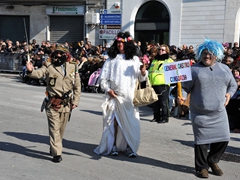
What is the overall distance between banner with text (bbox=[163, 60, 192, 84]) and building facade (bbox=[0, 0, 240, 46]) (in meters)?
11.8

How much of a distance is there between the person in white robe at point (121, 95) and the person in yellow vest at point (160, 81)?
9.92 feet

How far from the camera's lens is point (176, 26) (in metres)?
20.6

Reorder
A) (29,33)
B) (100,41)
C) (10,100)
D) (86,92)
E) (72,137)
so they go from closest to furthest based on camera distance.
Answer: (72,137), (10,100), (86,92), (100,41), (29,33)

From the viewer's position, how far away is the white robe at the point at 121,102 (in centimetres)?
625

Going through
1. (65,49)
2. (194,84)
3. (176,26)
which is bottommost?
(194,84)

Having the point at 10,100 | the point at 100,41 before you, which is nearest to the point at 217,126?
the point at 10,100

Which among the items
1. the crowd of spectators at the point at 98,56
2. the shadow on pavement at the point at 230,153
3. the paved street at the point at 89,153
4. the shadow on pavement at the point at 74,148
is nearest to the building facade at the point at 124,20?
the crowd of spectators at the point at 98,56

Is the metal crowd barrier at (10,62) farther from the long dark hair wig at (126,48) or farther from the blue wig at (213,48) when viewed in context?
the blue wig at (213,48)

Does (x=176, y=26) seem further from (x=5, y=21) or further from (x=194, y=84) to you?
(x=194, y=84)

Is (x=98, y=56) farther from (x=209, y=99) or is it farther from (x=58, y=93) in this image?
(x=209, y=99)

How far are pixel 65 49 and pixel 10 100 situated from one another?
6.63 m

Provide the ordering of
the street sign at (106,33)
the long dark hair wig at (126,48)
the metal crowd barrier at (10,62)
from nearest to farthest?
the long dark hair wig at (126,48) → the metal crowd barrier at (10,62) → the street sign at (106,33)

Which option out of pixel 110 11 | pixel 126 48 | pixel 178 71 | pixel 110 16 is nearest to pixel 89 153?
pixel 126 48

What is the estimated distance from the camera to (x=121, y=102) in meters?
6.26
